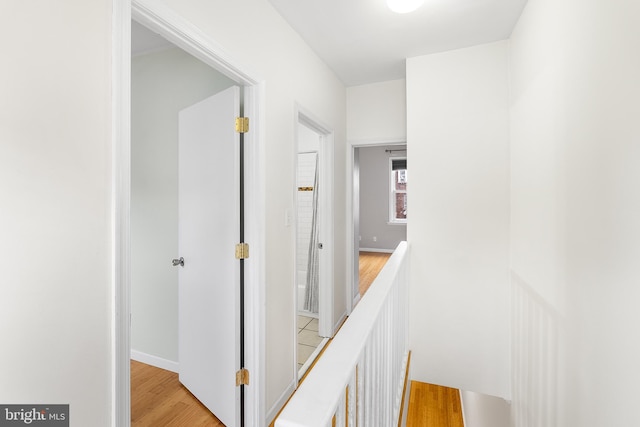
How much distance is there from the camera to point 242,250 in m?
1.86

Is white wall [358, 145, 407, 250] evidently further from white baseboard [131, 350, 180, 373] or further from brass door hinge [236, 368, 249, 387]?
brass door hinge [236, 368, 249, 387]

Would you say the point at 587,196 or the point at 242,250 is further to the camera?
the point at 242,250

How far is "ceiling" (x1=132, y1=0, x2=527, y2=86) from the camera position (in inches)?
81.4

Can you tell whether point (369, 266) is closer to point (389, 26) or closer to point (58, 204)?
point (389, 26)

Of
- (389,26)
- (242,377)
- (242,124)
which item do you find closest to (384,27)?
(389,26)

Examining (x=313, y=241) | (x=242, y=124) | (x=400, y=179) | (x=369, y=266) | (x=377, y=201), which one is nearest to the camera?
(x=242, y=124)

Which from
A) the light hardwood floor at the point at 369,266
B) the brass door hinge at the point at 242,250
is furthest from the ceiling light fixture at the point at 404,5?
the light hardwood floor at the point at 369,266

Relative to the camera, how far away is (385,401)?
1341 mm

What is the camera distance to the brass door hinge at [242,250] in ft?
6.07

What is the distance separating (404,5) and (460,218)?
168 centimetres

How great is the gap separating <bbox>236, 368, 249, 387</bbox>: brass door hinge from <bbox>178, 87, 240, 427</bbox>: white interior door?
0.03 m

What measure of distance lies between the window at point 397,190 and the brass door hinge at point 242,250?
6165mm

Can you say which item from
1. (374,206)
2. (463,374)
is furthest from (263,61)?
(374,206)
